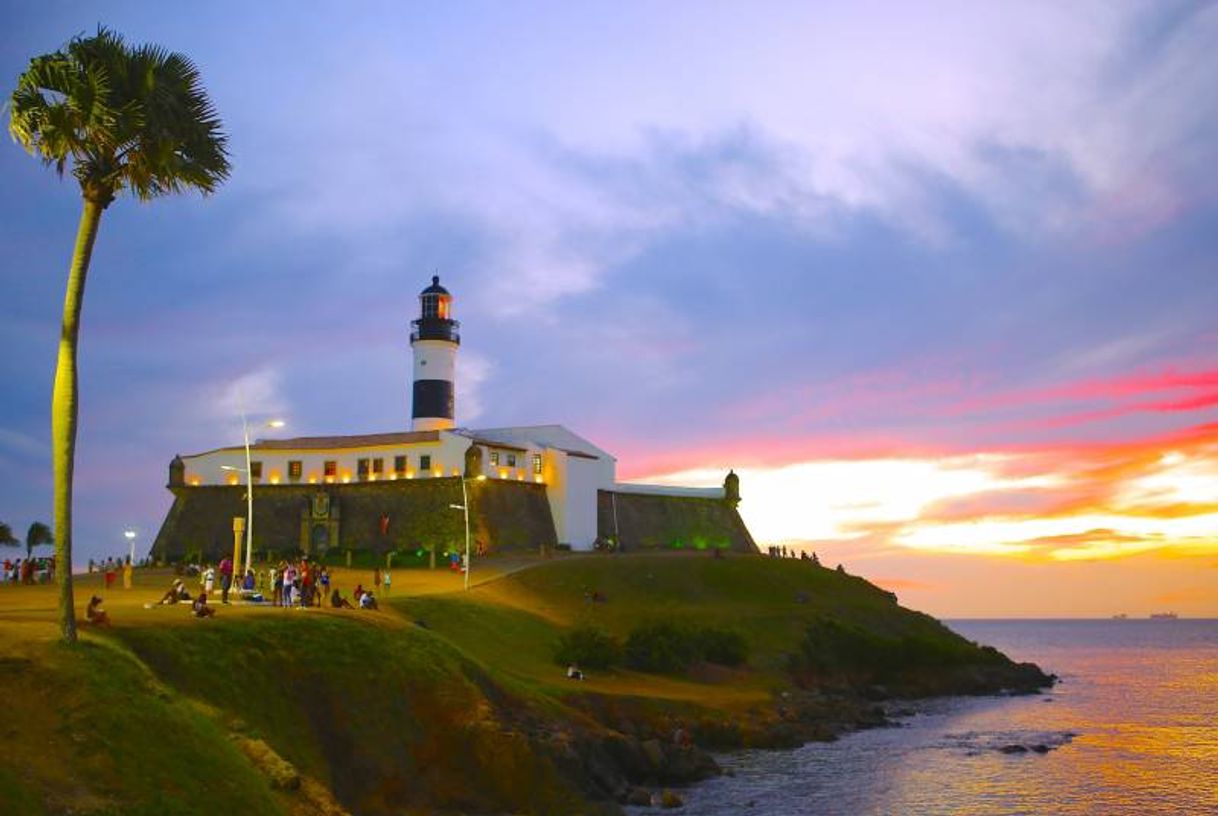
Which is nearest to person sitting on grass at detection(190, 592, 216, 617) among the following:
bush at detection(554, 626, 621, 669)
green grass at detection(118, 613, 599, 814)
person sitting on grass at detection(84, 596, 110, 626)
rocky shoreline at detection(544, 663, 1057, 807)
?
green grass at detection(118, 613, 599, 814)

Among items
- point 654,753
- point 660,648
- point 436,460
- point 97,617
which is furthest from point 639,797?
point 436,460

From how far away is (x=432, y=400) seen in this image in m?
98.9

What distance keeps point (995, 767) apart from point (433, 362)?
210 feet

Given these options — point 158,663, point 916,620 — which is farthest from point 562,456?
point 158,663

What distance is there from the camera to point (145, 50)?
2847 centimetres

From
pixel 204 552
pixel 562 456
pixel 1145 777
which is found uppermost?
pixel 562 456

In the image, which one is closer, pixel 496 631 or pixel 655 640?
pixel 496 631

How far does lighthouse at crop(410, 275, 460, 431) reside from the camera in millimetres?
98750

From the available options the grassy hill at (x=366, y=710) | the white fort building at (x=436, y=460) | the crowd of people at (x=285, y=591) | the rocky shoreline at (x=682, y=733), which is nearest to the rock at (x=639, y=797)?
the rocky shoreline at (x=682, y=733)

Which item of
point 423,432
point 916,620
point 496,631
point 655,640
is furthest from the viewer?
point 423,432

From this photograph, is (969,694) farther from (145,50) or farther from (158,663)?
(145,50)

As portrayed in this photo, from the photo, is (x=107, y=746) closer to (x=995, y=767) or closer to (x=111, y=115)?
(x=111, y=115)

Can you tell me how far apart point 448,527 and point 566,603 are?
18.8 metres

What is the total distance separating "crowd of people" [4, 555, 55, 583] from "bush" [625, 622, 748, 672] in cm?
3367
